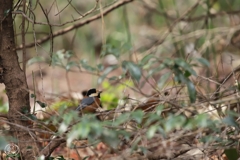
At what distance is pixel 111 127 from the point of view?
6.82ft

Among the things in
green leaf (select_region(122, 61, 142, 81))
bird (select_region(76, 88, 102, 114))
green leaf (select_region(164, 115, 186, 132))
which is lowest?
green leaf (select_region(164, 115, 186, 132))

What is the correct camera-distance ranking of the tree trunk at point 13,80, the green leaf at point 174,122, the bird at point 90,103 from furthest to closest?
the bird at point 90,103
the tree trunk at point 13,80
the green leaf at point 174,122

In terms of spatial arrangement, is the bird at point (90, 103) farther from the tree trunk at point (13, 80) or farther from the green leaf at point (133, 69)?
the green leaf at point (133, 69)

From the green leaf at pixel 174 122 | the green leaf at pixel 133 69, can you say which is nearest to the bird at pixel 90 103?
the green leaf at pixel 133 69

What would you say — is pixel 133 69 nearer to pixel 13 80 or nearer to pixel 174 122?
pixel 174 122

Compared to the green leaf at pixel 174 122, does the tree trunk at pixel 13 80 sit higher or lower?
higher

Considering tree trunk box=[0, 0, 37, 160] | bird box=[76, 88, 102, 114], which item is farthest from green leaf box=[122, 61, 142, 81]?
bird box=[76, 88, 102, 114]

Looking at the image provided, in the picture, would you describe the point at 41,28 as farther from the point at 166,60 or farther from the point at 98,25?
the point at 166,60

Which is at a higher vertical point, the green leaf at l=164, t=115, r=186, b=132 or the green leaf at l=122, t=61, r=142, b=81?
the green leaf at l=122, t=61, r=142, b=81

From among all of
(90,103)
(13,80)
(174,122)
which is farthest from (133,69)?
(90,103)

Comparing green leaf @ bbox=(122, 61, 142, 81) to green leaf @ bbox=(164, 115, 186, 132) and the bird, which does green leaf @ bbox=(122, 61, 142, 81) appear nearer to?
green leaf @ bbox=(164, 115, 186, 132)

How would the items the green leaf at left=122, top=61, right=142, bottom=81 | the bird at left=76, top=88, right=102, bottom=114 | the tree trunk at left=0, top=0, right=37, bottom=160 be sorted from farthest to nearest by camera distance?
the bird at left=76, top=88, right=102, bottom=114 → the tree trunk at left=0, top=0, right=37, bottom=160 → the green leaf at left=122, top=61, right=142, bottom=81

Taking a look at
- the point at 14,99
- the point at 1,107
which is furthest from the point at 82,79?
the point at 14,99

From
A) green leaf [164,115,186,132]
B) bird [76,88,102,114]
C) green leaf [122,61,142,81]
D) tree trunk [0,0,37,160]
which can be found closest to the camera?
green leaf [164,115,186,132]
